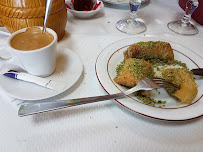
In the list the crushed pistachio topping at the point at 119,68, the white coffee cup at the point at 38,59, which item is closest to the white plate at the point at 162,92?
the crushed pistachio topping at the point at 119,68

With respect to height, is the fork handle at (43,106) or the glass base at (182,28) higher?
the glass base at (182,28)

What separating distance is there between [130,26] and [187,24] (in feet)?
1.10

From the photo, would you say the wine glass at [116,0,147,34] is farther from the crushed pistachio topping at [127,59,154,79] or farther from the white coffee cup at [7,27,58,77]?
the white coffee cup at [7,27,58,77]

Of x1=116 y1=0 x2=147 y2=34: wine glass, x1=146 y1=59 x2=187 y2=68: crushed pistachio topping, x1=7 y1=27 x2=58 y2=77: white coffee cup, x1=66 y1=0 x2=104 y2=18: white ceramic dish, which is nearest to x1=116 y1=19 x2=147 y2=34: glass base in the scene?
x1=116 y1=0 x2=147 y2=34: wine glass

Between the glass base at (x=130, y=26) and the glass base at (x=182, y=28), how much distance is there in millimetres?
167

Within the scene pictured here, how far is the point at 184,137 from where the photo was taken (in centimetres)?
42

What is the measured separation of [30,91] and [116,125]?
0.27 meters

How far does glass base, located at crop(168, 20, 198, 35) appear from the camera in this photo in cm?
89

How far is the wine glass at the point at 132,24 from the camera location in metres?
0.90

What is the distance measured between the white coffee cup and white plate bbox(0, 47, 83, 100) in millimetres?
38

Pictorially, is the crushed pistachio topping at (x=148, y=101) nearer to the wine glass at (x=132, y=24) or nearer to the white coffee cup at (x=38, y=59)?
the white coffee cup at (x=38, y=59)

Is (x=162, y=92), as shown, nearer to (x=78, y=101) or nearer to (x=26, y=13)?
(x=78, y=101)

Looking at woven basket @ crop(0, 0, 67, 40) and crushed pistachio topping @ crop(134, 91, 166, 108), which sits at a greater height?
woven basket @ crop(0, 0, 67, 40)

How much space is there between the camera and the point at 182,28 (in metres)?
0.93
